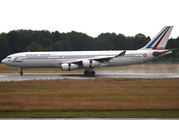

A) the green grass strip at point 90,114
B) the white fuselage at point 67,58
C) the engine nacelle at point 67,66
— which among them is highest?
the white fuselage at point 67,58

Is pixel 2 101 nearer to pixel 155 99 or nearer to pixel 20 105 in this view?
pixel 20 105

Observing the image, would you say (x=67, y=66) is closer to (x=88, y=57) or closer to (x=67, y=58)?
(x=67, y=58)

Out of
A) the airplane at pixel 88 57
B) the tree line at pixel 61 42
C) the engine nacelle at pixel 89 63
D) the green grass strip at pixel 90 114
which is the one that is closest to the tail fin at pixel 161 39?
the airplane at pixel 88 57

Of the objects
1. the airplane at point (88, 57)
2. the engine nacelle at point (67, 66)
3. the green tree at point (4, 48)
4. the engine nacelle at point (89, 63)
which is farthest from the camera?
the green tree at point (4, 48)

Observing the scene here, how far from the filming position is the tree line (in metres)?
87.4

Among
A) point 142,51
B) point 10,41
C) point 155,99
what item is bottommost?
point 155,99

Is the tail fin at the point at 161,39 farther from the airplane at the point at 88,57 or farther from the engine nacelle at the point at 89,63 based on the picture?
the engine nacelle at the point at 89,63

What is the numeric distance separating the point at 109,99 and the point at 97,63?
1627 cm

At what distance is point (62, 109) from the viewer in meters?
10.8

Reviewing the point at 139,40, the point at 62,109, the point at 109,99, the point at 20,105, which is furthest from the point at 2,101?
the point at 139,40

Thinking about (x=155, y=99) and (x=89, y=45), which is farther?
(x=89, y=45)

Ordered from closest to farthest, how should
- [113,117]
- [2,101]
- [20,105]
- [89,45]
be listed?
[113,117] < [20,105] < [2,101] < [89,45]

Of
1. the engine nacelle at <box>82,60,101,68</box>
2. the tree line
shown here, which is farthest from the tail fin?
the tree line

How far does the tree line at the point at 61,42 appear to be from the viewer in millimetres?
87375
